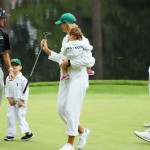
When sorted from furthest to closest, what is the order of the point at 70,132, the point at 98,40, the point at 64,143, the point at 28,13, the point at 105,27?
the point at 28,13 → the point at 105,27 → the point at 98,40 → the point at 64,143 → the point at 70,132

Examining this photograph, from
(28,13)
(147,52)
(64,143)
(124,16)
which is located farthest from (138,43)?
(64,143)

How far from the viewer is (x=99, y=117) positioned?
10.0 metres

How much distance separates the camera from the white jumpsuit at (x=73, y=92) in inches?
285

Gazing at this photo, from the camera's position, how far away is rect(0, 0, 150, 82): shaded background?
26141mm

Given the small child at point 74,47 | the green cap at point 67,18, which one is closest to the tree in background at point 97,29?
the green cap at point 67,18

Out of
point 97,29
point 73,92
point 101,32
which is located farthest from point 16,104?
point 101,32

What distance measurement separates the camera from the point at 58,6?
36.2 m

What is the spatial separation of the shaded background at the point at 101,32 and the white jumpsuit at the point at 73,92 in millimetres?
14381

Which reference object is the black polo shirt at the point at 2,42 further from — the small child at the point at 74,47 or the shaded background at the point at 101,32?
the shaded background at the point at 101,32

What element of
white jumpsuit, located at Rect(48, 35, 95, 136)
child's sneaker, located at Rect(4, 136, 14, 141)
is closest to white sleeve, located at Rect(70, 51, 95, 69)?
white jumpsuit, located at Rect(48, 35, 95, 136)

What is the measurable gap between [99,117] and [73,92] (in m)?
2.84

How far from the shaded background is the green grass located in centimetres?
782

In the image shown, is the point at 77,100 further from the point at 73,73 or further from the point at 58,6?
the point at 58,6

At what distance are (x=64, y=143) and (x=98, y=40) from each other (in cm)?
1268
